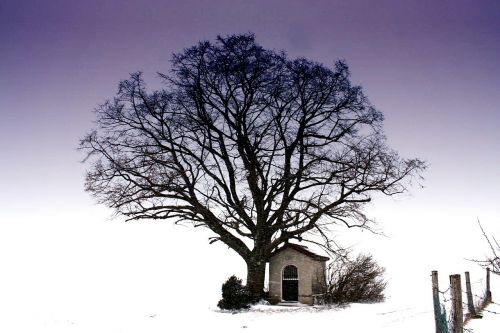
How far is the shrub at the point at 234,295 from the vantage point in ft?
60.9

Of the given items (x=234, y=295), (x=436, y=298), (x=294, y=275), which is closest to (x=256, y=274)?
(x=234, y=295)

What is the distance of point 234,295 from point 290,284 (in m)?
4.63

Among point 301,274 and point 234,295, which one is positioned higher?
point 301,274

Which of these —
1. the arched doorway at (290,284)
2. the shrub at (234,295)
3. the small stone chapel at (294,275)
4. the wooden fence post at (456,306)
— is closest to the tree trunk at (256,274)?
the shrub at (234,295)

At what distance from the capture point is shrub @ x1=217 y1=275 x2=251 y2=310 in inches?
731

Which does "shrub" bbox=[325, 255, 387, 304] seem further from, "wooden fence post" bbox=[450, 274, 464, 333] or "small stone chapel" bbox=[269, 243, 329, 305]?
"wooden fence post" bbox=[450, 274, 464, 333]

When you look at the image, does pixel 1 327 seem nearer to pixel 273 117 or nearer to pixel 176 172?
pixel 176 172

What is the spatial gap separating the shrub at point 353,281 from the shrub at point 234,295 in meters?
5.00

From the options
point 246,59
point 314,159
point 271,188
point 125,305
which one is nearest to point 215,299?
point 125,305

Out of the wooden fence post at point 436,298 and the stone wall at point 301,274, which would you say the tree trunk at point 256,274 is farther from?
the wooden fence post at point 436,298

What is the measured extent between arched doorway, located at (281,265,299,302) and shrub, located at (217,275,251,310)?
3.52 meters

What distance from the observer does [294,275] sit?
22250mm

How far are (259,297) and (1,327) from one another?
438 inches

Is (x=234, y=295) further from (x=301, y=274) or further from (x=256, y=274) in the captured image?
(x=301, y=274)
